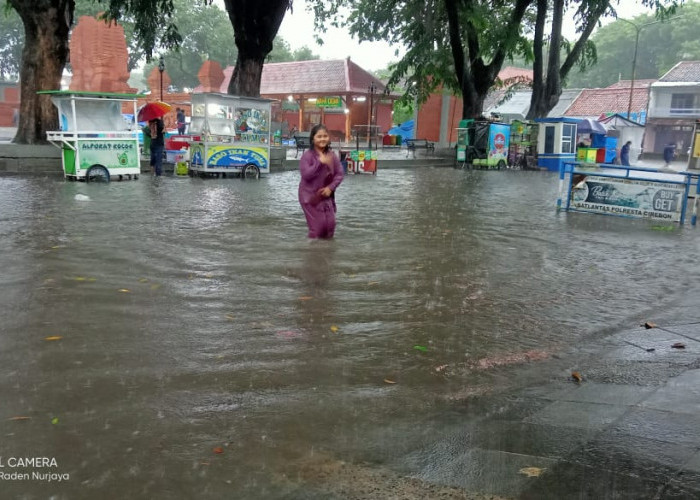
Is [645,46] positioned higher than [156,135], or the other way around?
[645,46]

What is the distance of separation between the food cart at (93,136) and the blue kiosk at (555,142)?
59.8 ft

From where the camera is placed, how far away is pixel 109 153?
15695 millimetres

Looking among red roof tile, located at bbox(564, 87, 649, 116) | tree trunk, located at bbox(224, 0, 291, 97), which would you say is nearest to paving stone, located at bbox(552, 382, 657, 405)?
tree trunk, located at bbox(224, 0, 291, 97)

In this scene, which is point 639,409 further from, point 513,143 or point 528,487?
point 513,143

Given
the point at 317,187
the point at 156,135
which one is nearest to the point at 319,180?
the point at 317,187

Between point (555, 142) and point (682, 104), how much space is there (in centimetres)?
2976

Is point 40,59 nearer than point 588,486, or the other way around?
point 588,486

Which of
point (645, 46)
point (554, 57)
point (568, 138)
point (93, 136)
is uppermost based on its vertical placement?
point (645, 46)

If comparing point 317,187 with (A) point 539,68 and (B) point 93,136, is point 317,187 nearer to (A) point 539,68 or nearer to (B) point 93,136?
(B) point 93,136

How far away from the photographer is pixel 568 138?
1092 inches

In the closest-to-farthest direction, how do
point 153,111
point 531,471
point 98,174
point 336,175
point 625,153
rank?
point 531,471, point 336,175, point 98,174, point 153,111, point 625,153

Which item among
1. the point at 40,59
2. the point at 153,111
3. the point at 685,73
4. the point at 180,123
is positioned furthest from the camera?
the point at 685,73

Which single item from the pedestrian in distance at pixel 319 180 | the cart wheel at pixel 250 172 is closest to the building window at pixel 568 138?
the cart wheel at pixel 250 172

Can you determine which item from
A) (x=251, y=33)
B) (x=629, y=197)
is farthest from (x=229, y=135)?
(x=629, y=197)
